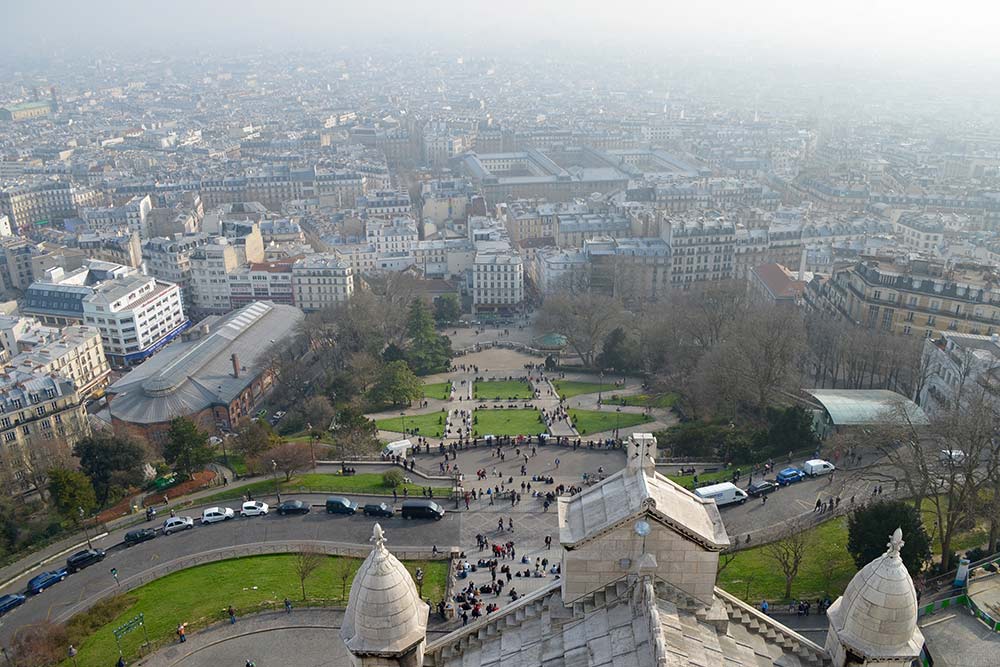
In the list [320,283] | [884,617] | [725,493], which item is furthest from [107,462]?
[320,283]

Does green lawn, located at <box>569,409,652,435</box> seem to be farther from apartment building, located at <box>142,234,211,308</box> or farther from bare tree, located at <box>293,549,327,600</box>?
apartment building, located at <box>142,234,211,308</box>

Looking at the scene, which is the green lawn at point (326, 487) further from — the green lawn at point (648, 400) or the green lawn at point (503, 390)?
the green lawn at point (648, 400)

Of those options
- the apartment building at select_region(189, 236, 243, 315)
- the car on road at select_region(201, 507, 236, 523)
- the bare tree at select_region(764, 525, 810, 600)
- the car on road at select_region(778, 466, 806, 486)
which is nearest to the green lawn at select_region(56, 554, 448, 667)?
the car on road at select_region(201, 507, 236, 523)

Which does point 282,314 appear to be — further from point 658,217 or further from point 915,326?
point 915,326

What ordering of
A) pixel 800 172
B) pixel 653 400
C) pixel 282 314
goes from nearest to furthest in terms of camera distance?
pixel 653 400 < pixel 282 314 < pixel 800 172

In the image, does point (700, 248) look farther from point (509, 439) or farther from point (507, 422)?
point (509, 439)

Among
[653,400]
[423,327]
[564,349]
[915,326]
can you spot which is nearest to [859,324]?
[915,326]
